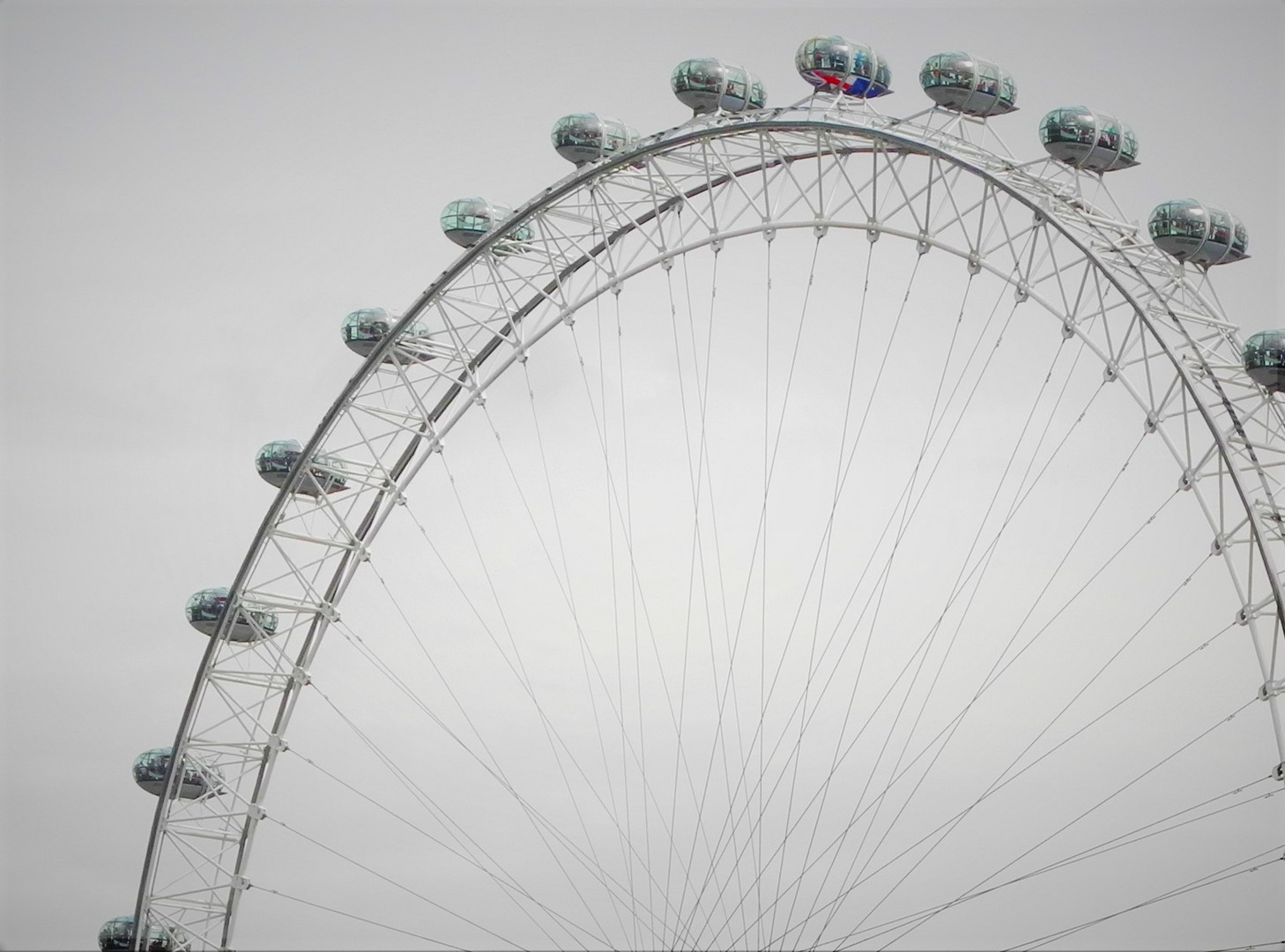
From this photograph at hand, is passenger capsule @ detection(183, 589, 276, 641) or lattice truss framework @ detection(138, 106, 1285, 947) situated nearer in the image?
lattice truss framework @ detection(138, 106, 1285, 947)

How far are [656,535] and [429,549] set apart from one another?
6.33 meters

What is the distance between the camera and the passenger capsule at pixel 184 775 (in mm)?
28625

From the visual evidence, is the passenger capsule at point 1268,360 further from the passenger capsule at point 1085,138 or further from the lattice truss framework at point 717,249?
the passenger capsule at point 1085,138

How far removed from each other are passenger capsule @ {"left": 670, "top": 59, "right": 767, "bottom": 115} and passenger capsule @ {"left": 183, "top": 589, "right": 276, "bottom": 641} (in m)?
10.9

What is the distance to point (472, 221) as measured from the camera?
26141 millimetres

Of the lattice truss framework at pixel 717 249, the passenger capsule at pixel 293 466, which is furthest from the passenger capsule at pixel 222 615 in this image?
the passenger capsule at pixel 293 466

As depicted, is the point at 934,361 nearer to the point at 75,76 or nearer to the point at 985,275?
the point at 985,275

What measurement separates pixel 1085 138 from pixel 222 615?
15192 millimetres

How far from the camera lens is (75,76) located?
40.4m

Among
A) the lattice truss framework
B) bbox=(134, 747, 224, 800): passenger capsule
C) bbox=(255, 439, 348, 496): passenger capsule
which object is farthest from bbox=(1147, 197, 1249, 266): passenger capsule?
bbox=(134, 747, 224, 800): passenger capsule

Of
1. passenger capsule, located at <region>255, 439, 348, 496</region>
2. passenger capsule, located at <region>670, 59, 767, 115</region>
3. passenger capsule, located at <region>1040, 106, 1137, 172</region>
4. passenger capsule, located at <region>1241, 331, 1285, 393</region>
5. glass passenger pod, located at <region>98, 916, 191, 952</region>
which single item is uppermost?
passenger capsule, located at <region>670, 59, 767, 115</region>

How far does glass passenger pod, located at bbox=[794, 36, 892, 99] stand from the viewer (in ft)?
74.1

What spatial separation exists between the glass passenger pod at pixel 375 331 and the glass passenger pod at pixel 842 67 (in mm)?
7453

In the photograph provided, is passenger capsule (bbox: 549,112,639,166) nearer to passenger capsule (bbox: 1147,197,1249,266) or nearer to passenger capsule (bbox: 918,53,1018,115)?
passenger capsule (bbox: 918,53,1018,115)
